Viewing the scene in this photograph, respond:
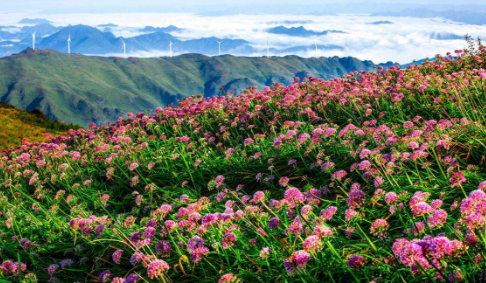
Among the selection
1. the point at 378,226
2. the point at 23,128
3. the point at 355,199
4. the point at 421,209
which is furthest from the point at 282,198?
the point at 23,128

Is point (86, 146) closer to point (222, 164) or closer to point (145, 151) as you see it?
point (145, 151)

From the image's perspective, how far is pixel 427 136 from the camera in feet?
22.0

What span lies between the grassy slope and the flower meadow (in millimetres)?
11533

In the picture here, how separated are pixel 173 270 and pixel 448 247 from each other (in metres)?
3.08

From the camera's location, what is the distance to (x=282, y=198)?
6.89 m

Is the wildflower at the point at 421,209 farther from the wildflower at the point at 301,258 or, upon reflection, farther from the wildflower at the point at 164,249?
the wildflower at the point at 164,249

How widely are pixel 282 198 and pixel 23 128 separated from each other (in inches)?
1058

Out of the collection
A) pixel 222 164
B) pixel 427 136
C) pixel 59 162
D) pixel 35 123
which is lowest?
pixel 35 123

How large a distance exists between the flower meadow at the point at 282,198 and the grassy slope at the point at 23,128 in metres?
11.5

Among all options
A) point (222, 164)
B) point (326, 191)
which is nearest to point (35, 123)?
point (222, 164)

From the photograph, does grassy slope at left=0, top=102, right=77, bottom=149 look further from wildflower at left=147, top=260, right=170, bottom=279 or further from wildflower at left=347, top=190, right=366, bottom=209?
wildflower at left=347, top=190, right=366, bottom=209

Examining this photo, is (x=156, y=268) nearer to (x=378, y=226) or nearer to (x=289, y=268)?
(x=289, y=268)

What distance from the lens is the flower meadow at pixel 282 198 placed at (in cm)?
388

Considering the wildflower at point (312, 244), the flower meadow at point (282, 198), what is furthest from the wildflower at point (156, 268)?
the wildflower at point (312, 244)
